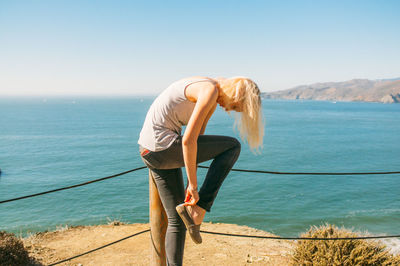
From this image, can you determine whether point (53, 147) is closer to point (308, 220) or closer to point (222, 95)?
point (308, 220)

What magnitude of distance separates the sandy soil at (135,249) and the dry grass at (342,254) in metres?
0.44

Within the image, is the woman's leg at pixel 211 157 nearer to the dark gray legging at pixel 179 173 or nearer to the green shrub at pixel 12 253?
the dark gray legging at pixel 179 173

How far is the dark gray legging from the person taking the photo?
196 cm

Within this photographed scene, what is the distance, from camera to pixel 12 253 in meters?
4.68

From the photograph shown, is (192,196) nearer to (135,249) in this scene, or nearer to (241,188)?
(135,249)

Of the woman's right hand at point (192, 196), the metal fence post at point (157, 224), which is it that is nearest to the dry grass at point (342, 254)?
the metal fence post at point (157, 224)

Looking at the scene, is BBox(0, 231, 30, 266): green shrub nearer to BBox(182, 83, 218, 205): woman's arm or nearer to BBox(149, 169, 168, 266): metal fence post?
BBox(149, 169, 168, 266): metal fence post

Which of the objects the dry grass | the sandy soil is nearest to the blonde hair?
the dry grass

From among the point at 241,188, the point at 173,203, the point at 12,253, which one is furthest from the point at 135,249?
the point at 241,188

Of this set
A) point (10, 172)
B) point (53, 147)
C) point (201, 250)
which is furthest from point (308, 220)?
point (53, 147)

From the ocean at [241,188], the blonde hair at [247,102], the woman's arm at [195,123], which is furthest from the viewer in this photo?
the ocean at [241,188]

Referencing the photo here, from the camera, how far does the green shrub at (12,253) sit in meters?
4.61

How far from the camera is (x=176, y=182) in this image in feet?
6.84

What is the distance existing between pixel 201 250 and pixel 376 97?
713ft
